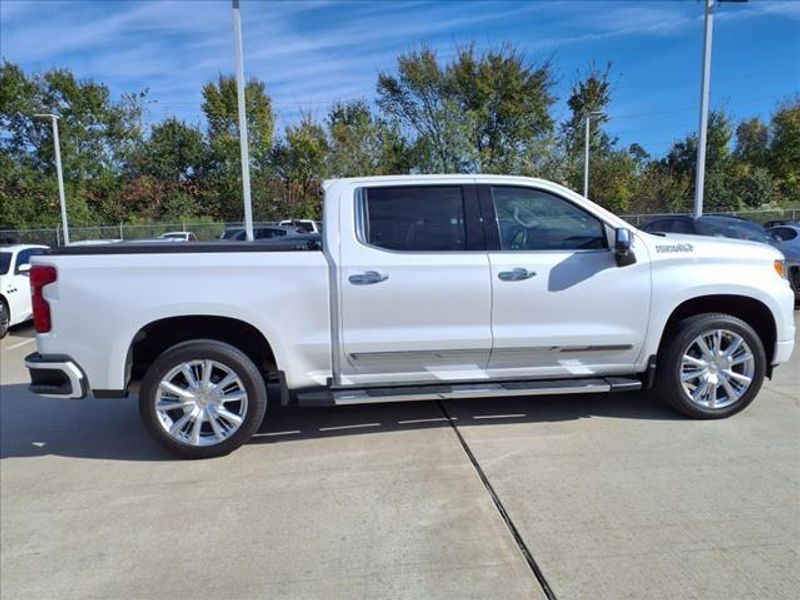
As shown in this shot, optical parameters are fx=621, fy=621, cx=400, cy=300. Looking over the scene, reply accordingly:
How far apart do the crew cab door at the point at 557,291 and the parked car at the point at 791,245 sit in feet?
22.8

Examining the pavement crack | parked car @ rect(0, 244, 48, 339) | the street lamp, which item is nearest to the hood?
the pavement crack

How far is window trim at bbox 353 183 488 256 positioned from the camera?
14.8 ft

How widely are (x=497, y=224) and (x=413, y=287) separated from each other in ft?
2.72

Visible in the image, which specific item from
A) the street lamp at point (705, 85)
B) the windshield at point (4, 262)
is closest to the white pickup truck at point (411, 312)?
the windshield at point (4, 262)

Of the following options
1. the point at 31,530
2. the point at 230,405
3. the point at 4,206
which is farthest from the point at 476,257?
the point at 4,206

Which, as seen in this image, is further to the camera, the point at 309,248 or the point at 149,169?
the point at 149,169

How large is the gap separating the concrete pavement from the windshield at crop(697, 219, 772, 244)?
612 cm

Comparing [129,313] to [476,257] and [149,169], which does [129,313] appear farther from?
[149,169]

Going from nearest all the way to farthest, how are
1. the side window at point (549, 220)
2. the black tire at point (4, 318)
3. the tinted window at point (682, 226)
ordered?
the side window at point (549, 220), the black tire at point (4, 318), the tinted window at point (682, 226)

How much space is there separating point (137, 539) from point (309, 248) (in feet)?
→ 7.14

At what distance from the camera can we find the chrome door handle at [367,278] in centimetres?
439

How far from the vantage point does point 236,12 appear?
13.8 m

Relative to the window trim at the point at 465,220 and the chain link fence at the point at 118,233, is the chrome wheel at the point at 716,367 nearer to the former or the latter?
the window trim at the point at 465,220

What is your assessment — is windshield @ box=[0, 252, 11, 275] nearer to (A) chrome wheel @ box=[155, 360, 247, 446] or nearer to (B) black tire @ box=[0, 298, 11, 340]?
(B) black tire @ box=[0, 298, 11, 340]
